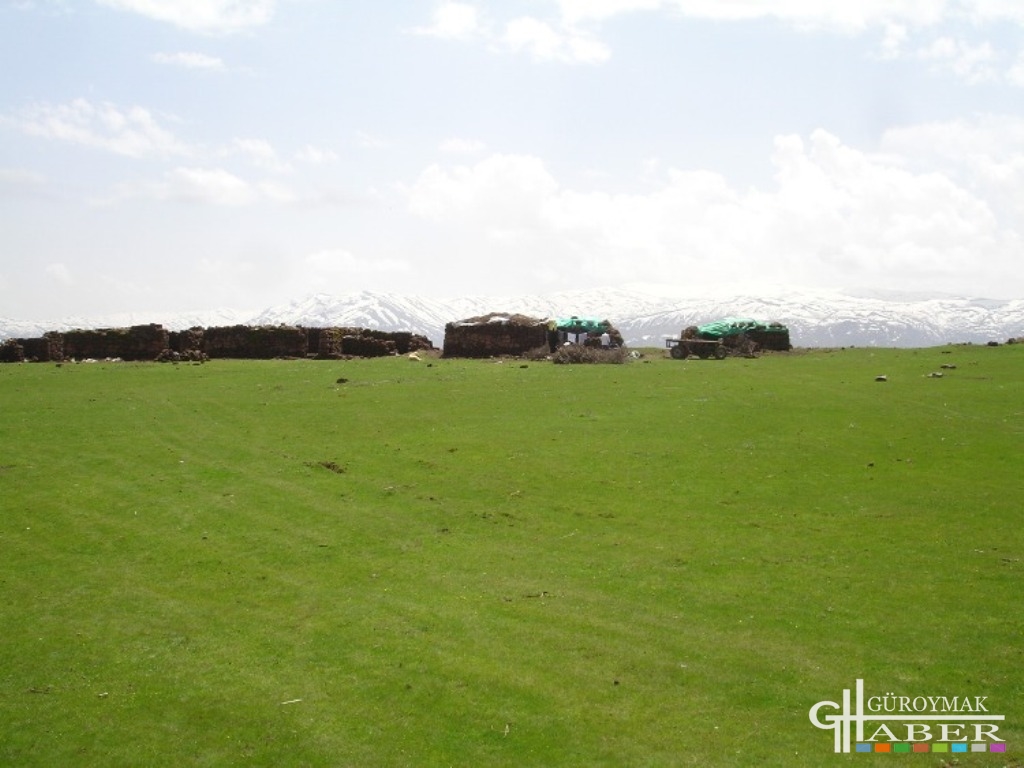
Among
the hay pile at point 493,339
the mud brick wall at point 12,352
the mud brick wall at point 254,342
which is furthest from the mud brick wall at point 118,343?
the hay pile at point 493,339

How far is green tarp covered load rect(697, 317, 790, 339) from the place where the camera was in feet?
170

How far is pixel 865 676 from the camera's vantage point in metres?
11.1

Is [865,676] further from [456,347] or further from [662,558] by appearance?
[456,347]

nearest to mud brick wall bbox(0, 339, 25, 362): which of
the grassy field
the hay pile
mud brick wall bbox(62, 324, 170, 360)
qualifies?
mud brick wall bbox(62, 324, 170, 360)

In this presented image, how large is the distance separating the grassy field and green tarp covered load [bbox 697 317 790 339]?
2265cm

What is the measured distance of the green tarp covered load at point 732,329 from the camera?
170ft

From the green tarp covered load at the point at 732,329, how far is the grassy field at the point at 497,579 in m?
22.7

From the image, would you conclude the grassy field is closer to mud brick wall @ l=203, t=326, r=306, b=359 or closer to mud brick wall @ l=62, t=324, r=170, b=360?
mud brick wall @ l=62, t=324, r=170, b=360

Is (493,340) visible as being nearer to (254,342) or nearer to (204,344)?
(254,342)

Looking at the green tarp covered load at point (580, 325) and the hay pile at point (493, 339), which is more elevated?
the green tarp covered load at point (580, 325)

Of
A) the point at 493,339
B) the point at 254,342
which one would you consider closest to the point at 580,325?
the point at 493,339

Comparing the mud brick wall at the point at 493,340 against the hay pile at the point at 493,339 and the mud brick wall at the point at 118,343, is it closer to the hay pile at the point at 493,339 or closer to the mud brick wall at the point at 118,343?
the hay pile at the point at 493,339

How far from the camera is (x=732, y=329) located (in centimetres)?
5231

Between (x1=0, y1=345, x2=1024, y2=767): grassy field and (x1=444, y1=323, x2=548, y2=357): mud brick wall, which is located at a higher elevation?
(x1=444, y1=323, x2=548, y2=357): mud brick wall
